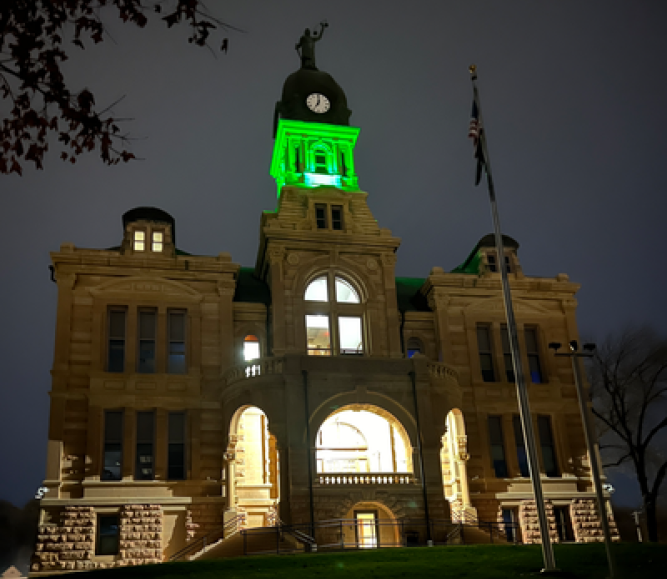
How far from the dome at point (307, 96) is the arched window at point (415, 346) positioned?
15.2 metres

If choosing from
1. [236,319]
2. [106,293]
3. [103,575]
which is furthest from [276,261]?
[103,575]

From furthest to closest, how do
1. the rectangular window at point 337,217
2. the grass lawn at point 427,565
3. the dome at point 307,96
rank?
the dome at point 307,96 < the rectangular window at point 337,217 < the grass lawn at point 427,565

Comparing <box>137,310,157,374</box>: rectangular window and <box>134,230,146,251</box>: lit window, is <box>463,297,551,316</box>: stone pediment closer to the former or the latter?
<box>137,310,157,374</box>: rectangular window

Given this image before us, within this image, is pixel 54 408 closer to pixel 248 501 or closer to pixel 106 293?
pixel 106 293

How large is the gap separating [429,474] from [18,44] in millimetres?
26650

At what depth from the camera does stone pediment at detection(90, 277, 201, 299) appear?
3816cm

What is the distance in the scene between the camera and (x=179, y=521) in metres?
34.5

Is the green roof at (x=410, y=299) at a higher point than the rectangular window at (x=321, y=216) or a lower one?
lower

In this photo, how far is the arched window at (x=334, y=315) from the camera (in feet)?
131

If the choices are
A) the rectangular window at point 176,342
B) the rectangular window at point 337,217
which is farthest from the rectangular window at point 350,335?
the rectangular window at point 176,342

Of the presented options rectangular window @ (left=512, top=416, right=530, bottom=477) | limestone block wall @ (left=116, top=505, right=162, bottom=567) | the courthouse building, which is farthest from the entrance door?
rectangular window @ (left=512, top=416, right=530, bottom=477)

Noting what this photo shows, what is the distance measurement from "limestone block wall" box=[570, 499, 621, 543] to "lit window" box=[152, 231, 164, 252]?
2446 centimetres

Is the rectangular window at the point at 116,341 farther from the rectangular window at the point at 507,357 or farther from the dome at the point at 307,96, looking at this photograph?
the rectangular window at the point at 507,357

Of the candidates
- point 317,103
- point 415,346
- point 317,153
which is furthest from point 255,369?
point 317,103
